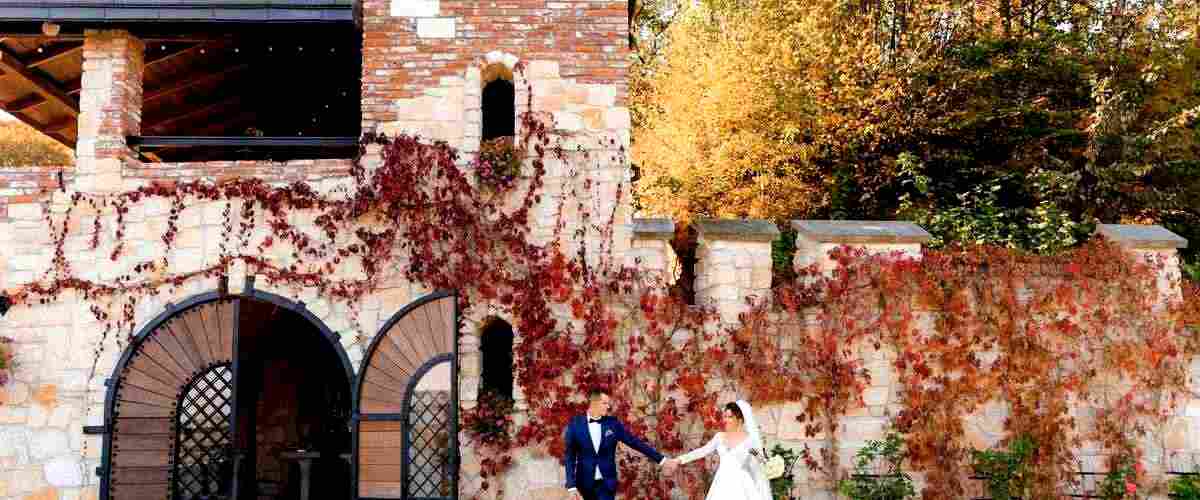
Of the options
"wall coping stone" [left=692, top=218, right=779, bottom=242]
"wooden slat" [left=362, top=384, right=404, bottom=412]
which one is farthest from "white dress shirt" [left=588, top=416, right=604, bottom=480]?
"wall coping stone" [left=692, top=218, right=779, bottom=242]

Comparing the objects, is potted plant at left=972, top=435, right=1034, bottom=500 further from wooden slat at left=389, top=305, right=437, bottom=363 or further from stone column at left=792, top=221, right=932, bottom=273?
wooden slat at left=389, top=305, right=437, bottom=363

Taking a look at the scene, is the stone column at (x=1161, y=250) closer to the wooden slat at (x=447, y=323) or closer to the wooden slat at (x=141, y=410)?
the wooden slat at (x=447, y=323)

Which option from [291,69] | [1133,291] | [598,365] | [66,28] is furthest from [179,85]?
[1133,291]

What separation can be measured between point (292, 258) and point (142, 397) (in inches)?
67.2

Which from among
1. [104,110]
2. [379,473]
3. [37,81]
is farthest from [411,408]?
[37,81]

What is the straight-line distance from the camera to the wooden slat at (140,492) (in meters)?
7.83

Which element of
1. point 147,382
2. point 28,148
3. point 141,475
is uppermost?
point 28,148

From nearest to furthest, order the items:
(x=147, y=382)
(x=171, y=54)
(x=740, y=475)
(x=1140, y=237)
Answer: (x=740, y=475), (x=147, y=382), (x=1140, y=237), (x=171, y=54)

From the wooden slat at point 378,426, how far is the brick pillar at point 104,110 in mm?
3088

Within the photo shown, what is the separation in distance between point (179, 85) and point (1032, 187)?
34.9ft

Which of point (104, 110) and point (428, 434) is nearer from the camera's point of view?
point (428, 434)

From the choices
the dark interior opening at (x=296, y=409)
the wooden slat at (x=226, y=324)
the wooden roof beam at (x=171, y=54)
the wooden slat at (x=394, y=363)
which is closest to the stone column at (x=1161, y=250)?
the wooden slat at (x=394, y=363)

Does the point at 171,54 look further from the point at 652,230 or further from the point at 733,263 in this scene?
the point at 733,263

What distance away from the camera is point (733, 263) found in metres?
8.24
